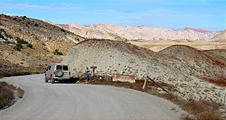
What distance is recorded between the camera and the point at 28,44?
9488cm

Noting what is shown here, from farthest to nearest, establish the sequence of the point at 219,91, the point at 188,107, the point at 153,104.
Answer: the point at 219,91
the point at 153,104
the point at 188,107

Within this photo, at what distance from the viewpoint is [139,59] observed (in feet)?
130

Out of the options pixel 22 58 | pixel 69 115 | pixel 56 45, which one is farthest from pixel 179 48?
pixel 56 45

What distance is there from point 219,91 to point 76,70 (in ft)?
59.8

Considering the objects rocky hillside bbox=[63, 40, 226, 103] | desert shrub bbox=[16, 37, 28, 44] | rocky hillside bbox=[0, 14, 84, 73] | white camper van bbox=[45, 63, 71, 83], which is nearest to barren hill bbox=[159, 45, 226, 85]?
rocky hillside bbox=[63, 40, 226, 103]

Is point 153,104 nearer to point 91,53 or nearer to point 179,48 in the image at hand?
point 91,53

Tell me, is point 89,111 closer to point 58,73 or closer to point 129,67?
point 58,73

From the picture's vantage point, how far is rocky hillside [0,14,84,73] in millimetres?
74306

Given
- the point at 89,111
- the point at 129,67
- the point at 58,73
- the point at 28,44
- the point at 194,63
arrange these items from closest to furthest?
→ the point at 89,111, the point at 58,73, the point at 129,67, the point at 194,63, the point at 28,44

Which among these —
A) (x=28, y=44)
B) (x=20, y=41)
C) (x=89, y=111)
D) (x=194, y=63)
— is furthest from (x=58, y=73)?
(x=28, y=44)

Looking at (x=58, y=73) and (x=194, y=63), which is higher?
(x=194, y=63)

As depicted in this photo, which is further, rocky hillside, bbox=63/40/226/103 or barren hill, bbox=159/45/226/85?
barren hill, bbox=159/45/226/85

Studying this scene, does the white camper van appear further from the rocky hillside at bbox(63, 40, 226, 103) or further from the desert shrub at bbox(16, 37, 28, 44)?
the desert shrub at bbox(16, 37, 28, 44)

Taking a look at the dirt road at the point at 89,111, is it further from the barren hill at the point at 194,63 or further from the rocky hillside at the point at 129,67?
the barren hill at the point at 194,63
